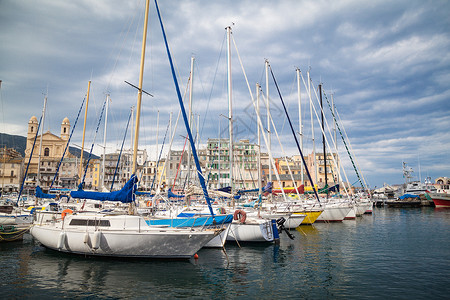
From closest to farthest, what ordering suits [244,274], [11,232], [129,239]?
1. [244,274]
2. [129,239]
3. [11,232]

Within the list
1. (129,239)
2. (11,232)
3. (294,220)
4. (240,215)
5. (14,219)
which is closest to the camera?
(129,239)

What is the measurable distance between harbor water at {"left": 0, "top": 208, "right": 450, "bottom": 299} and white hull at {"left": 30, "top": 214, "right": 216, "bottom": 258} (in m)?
0.58

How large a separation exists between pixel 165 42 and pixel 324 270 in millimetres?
15929

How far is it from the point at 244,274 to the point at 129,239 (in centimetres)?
643

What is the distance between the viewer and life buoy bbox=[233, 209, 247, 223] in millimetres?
20750

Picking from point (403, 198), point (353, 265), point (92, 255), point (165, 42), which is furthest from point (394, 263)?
point (403, 198)

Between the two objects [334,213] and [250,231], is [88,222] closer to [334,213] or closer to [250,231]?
[250,231]

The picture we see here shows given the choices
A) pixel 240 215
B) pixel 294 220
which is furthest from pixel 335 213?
pixel 240 215

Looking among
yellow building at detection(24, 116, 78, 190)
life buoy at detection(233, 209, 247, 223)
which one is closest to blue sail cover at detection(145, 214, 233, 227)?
life buoy at detection(233, 209, 247, 223)

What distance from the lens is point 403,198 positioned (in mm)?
76688

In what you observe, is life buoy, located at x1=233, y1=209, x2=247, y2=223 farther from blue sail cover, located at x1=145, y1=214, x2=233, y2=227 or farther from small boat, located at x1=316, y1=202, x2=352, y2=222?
small boat, located at x1=316, y1=202, x2=352, y2=222

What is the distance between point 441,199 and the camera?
60594 millimetres

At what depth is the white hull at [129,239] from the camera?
49.3 ft

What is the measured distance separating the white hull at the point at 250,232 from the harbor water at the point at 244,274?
0.66m
